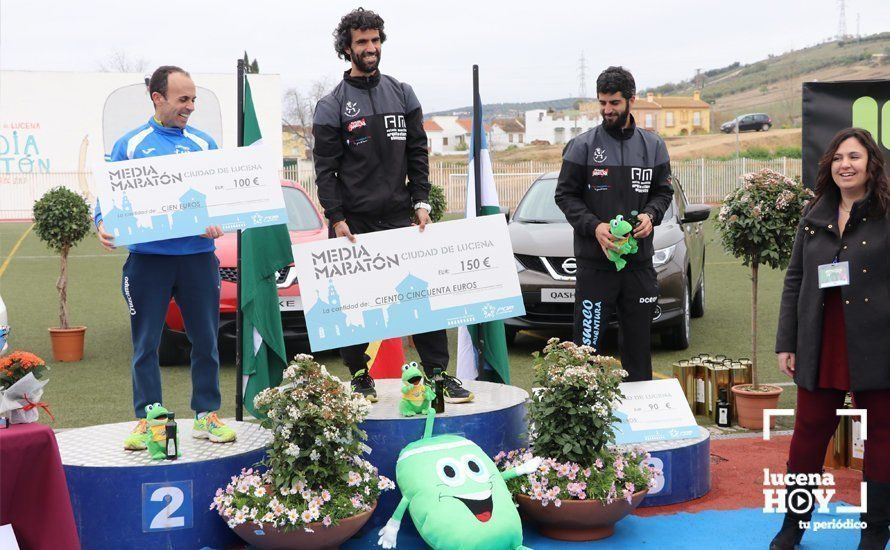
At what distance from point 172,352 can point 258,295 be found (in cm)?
405

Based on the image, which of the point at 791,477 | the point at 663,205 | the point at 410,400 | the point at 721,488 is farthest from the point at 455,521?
the point at 663,205

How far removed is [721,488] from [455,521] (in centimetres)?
200

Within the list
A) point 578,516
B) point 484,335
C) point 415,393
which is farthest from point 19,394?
point 484,335

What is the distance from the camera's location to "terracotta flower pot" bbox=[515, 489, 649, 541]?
506 centimetres

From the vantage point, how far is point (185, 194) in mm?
5348

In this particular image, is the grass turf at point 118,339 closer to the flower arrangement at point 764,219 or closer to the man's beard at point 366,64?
the flower arrangement at point 764,219

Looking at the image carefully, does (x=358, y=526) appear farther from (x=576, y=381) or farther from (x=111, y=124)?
(x=111, y=124)

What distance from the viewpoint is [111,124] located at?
4444 centimetres

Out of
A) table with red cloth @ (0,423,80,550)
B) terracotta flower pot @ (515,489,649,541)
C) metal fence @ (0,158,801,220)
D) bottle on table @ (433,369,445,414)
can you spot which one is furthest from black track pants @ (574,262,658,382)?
metal fence @ (0,158,801,220)

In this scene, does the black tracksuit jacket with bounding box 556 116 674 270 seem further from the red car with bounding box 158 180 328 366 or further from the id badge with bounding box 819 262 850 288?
the red car with bounding box 158 180 328 366

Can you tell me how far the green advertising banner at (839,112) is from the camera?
22.7 ft

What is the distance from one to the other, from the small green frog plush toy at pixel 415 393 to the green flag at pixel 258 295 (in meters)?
1.01

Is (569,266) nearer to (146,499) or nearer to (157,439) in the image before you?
(157,439)

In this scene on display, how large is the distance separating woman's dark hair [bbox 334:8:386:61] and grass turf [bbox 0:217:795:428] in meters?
3.32
